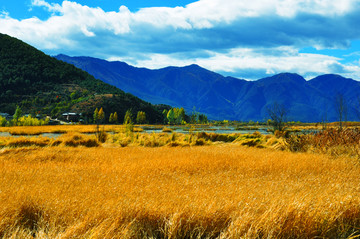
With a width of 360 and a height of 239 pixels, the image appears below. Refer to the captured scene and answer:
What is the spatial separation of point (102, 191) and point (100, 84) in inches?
5410

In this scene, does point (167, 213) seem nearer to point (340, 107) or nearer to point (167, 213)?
point (167, 213)

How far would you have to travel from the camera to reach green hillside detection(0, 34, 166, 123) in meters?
100

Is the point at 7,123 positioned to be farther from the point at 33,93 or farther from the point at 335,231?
the point at 335,231

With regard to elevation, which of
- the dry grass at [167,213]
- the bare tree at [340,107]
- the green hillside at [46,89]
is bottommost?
the dry grass at [167,213]

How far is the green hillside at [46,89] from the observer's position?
330 ft

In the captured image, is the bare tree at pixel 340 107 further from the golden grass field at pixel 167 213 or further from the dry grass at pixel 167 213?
the dry grass at pixel 167 213

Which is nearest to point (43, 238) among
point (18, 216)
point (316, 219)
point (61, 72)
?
point (18, 216)

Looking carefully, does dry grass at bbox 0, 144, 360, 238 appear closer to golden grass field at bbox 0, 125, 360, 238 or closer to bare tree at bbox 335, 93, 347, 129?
golden grass field at bbox 0, 125, 360, 238

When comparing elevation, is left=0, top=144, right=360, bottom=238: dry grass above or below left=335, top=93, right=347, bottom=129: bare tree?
below

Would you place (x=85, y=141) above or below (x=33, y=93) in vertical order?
below

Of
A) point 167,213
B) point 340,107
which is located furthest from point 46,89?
point 167,213

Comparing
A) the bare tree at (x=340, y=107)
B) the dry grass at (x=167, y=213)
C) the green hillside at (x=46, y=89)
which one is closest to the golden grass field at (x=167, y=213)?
the dry grass at (x=167, y=213)

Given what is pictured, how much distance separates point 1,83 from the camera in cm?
10806

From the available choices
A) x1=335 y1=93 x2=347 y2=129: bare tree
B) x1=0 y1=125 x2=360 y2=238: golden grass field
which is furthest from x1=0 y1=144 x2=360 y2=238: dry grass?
x1=335 y1=93 x2=347 y2=129: bare tree
